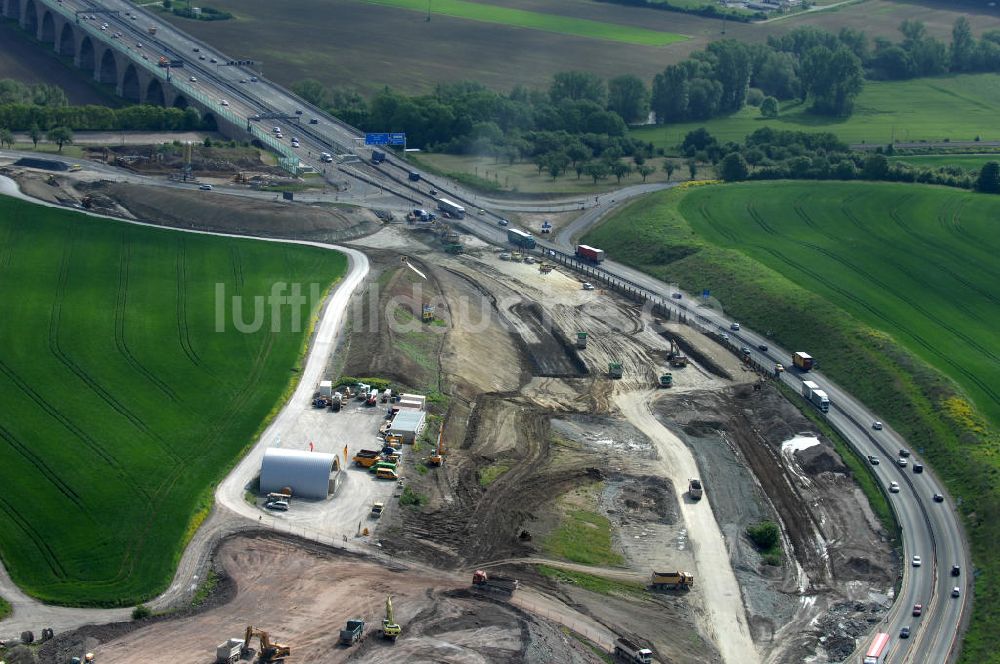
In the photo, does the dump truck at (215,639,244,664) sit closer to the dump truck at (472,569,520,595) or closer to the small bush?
the dump truck at (472,569,520,595)

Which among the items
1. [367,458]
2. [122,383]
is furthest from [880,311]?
[122,383]

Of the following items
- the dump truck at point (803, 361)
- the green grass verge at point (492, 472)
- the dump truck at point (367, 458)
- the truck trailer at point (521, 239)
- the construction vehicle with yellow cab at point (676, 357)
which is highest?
the truck trailer at point (521, 239)

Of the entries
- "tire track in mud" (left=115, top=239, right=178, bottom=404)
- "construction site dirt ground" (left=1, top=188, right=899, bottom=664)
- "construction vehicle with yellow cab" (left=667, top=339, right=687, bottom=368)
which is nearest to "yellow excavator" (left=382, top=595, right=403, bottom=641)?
"construction site dirt ground" (left=1, top=188, right=899, bottom=664)

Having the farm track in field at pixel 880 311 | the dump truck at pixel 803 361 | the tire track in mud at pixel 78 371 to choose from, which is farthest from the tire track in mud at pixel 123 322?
the farm track in field at pixel 880 311

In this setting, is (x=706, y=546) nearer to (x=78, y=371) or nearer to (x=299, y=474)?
(x=299, y=474)

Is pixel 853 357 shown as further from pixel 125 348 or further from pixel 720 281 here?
pixel 125 348

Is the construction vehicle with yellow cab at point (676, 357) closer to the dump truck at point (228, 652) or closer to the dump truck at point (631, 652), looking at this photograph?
the dump truck at point (631, 652)
